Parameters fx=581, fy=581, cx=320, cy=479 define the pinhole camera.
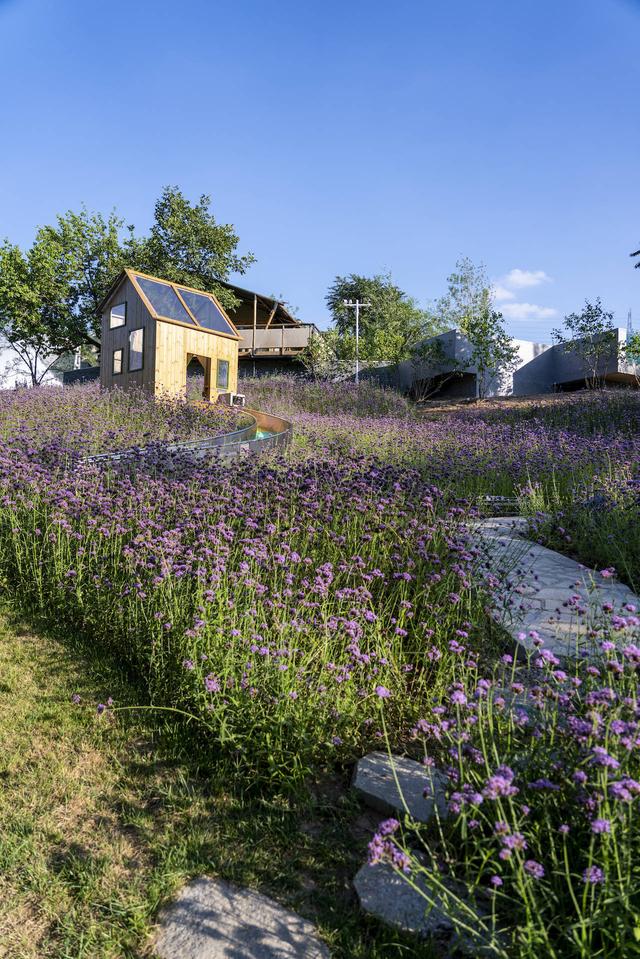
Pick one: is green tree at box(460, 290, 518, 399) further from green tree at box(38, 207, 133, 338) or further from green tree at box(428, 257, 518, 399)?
green tree at box(38, 207, 133, 338)

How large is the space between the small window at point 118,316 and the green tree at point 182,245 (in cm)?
1265

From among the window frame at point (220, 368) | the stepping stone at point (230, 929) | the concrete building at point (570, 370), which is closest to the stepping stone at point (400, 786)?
the stepping stone at point (230, 929)

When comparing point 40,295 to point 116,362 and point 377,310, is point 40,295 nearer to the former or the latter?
point 116,362

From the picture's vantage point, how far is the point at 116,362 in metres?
18.5

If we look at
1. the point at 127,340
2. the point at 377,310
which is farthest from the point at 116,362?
the point at 377,310

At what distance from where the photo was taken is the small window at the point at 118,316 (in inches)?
711

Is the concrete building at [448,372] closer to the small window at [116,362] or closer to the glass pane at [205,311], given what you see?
Result: the glass pane at [205,311]

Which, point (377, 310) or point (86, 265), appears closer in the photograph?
point (86, 265)

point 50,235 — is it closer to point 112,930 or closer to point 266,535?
point 266,535

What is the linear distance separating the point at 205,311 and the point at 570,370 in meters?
18.4

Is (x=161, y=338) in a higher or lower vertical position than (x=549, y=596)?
higher

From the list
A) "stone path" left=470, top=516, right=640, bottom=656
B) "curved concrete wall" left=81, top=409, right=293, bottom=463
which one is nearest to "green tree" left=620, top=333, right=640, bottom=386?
"curved concrete wall" left=81, top=409, right=293, bottom=463

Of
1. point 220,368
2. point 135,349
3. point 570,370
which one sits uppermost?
point 570,370

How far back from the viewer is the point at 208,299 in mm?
18797
